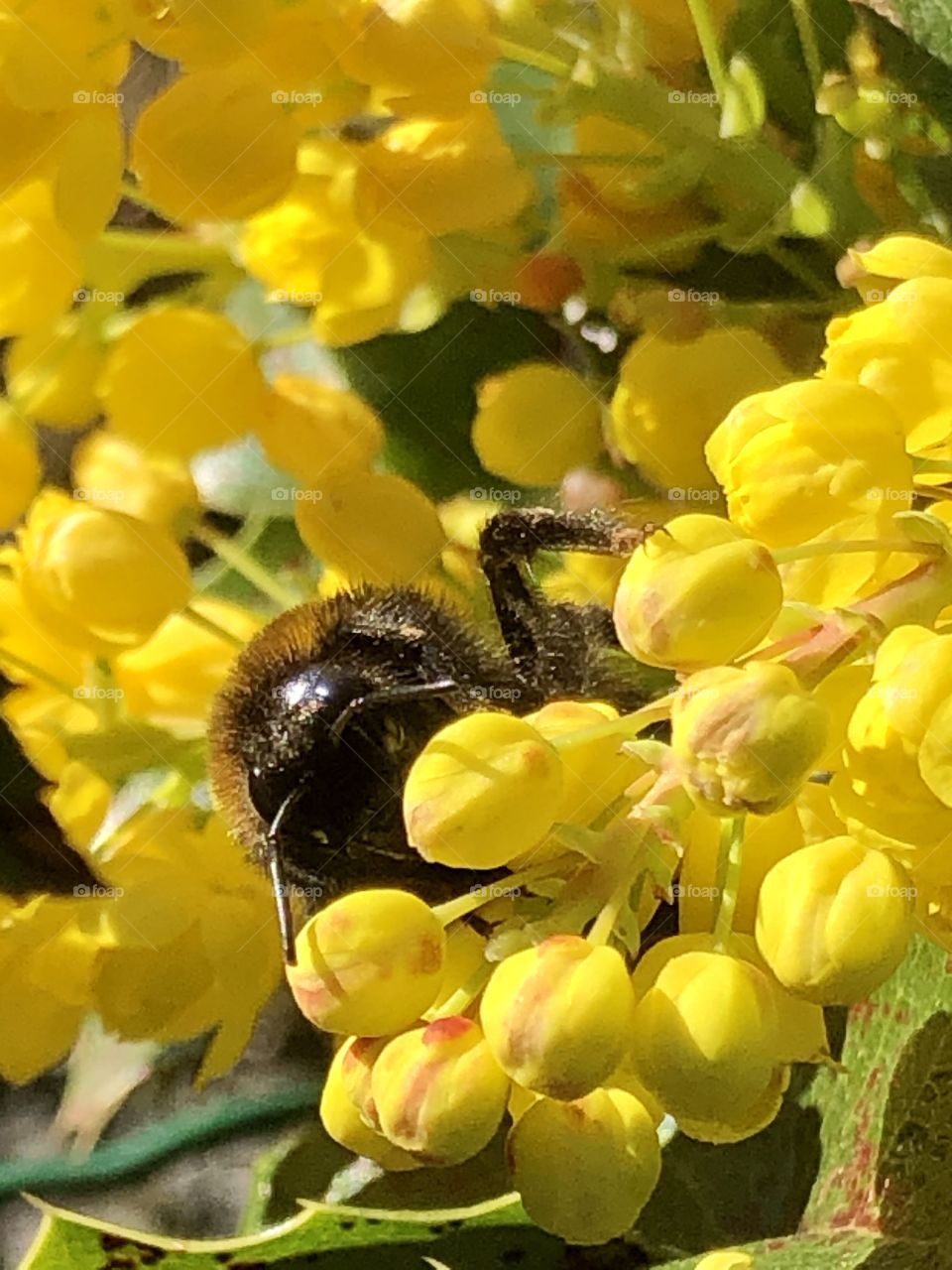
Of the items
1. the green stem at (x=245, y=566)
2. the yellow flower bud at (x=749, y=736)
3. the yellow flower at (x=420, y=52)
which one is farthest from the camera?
the green stem at (x=245, y=566)

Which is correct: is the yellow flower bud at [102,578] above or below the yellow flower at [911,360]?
below

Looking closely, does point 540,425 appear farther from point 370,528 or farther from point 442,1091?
point 442,1091

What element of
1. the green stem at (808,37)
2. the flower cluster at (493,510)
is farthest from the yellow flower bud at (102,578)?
the green stem at (808,37)

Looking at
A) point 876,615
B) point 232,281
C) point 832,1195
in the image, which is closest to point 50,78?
point 232,281

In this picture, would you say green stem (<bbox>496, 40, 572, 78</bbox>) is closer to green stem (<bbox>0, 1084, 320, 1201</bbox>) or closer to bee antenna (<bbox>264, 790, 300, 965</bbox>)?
bee antenna (<bbox>264, 790, 300, 965</bbox>)

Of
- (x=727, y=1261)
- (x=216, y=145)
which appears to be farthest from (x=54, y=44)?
(x=727, y=1261)

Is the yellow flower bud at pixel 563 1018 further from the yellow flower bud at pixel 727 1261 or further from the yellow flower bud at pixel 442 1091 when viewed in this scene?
the yellow flower bud at pixel 727 1261

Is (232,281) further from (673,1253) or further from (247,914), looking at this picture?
(673,1253)
